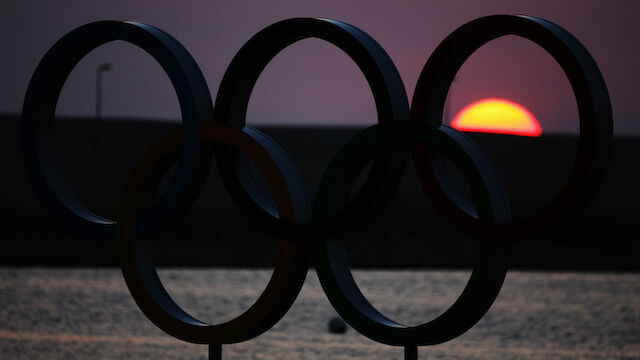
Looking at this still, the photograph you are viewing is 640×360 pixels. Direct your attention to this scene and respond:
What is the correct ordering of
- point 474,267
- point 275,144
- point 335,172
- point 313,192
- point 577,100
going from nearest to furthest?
1. point 577,100
2. point 474,267
3. point 335,172
4. point 275,144
5. point 313,192

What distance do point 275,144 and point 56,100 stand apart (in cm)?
258

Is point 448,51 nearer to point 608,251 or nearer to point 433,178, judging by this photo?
point 433,178

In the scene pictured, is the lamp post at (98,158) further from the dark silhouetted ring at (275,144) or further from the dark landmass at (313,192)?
the dark silhouetted ring at (275,144)

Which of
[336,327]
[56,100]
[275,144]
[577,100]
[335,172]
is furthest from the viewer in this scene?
[336,327]

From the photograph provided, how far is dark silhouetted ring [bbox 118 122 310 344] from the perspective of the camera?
26.1ft

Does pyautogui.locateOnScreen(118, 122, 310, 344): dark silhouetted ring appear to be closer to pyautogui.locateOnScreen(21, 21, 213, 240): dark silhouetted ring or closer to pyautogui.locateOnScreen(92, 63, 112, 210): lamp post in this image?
pyautogui.locateOnScreen(21, 21, 213, 240): dark silhouetted ring

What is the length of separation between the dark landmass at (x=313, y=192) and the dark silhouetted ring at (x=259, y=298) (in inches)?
353

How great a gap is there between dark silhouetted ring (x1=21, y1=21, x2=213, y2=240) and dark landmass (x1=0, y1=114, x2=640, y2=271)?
8259 millimetres

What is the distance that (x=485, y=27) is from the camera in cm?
739

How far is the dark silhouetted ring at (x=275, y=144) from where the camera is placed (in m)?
7.61

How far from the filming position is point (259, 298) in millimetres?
7949

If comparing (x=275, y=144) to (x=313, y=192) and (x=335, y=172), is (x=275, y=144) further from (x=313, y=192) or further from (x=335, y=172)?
(x=313, y=192)

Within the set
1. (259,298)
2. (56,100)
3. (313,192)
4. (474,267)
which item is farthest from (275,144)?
(313,192)

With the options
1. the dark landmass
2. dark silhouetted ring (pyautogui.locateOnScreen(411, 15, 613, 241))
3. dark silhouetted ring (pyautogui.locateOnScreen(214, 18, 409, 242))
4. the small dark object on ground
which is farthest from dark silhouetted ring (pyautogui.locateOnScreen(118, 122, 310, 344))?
the dark landmass
